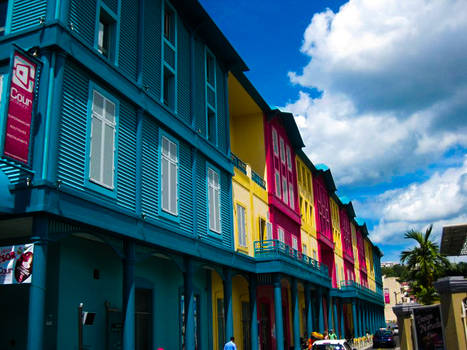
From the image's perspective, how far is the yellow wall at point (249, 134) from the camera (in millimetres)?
32600

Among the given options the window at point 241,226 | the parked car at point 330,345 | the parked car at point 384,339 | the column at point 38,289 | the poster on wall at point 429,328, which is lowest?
the parked car at point 384,339

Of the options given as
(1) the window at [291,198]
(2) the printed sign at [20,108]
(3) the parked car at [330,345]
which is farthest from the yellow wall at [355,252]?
(2) the printed sign at [20,108]

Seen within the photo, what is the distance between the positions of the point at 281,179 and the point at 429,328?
22.7 metres

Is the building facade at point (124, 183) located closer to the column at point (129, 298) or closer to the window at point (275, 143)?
the column at point (129, 298)

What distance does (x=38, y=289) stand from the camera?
11.4 metres

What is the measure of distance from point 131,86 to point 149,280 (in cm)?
727

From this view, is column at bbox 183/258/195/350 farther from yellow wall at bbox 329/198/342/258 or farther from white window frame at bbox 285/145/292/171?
yellow wall at bbox 329/198/342/258

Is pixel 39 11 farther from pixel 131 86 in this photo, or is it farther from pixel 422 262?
pixel 422 262

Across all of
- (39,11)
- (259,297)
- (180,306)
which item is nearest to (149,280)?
(180,306)

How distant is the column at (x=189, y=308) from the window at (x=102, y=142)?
5.75 m

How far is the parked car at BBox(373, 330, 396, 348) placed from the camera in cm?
4150

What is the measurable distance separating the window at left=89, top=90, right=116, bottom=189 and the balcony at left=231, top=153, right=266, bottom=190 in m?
11.5

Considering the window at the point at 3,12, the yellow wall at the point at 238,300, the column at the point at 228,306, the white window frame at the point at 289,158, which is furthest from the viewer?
the white window frame at the point at 289,158

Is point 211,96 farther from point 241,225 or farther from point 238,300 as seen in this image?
point 238,300
